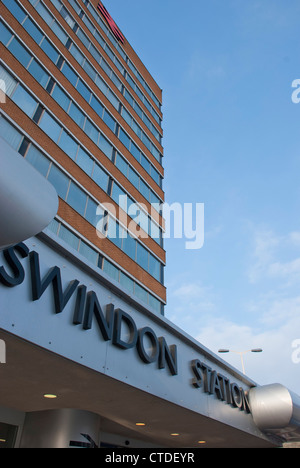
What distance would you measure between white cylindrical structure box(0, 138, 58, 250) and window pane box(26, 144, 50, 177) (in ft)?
41.8

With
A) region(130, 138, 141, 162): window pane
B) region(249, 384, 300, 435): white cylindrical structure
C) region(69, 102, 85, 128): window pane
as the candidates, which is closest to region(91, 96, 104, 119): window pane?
region(69, 102, 85, 128): window pane

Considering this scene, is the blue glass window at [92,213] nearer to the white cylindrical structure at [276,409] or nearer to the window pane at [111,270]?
the window pane at [111,270]

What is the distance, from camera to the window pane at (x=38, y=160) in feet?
49.2

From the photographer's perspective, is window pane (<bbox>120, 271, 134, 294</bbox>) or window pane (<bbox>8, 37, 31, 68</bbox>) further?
window pane (<bbox>120, 271, 134, 294</bbox>)

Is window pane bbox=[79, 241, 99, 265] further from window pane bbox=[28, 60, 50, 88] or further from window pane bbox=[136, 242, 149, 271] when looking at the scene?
window pane bbox=[28, 60, 50, 88]

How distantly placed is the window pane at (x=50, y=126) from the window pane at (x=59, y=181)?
5.99ft

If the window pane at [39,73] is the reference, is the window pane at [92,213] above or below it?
below

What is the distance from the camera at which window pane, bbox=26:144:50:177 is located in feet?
49.2

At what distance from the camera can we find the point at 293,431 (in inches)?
535

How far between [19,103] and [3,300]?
13.0m

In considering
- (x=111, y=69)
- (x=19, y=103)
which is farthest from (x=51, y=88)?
(x=111, y=69)

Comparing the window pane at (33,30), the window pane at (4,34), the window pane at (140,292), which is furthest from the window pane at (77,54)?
the window pane at (140,292)

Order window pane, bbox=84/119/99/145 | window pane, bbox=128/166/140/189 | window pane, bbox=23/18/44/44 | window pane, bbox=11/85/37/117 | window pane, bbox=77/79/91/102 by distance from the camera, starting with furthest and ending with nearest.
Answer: window pane, bbox=128/166/140/189
window pane, bbox=77/79/91/102
window pane, bbox=84/119/99/145
window pane, bbox=23/18/44/44
window pane, bbox=11/85/37/117
